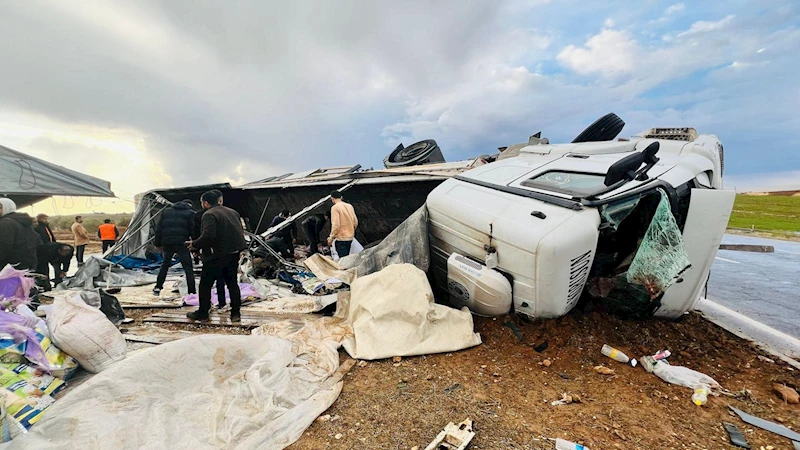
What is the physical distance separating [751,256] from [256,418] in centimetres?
1295

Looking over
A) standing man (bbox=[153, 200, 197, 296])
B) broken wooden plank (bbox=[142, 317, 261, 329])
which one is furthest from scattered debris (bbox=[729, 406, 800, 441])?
standing man (bbox=[153, 200, 197, 296])

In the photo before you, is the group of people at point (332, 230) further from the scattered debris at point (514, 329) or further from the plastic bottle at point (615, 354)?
the plastic bottle at point (615, 354)

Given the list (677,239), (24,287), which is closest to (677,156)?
(677,239)

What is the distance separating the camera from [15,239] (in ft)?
13.8

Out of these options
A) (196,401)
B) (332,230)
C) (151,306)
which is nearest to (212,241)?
(151,306)

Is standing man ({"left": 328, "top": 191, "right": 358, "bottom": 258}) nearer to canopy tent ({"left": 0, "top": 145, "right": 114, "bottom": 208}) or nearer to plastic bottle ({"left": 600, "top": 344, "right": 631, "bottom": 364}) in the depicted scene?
plastic bottle ({"left": 600, "top": 344, "right": 631, "bottom": 364})

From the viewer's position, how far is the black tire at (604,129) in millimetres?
4828

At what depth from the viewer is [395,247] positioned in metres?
4.00

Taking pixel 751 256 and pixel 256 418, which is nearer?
pixel 256 418

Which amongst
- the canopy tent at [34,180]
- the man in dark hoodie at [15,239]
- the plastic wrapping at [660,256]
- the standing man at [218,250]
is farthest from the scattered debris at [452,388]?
the canopy tent at [34,180]

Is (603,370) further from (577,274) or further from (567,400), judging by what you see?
(577,274)

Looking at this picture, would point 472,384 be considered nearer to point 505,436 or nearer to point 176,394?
point 505,436

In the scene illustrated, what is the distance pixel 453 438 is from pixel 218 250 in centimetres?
331

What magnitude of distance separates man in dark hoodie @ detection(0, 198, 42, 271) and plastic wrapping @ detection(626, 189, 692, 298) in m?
6.80
